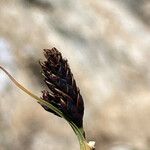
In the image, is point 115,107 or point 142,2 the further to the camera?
point 142,2

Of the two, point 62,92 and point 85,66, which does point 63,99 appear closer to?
point 62,92

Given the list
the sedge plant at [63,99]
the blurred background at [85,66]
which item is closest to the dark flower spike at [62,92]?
the sedge plant at [63,99]

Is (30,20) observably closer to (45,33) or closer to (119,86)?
(45,33)

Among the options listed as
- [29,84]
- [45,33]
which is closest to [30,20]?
[45,33]

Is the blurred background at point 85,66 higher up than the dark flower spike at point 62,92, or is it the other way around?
the blurred background at point 85,66

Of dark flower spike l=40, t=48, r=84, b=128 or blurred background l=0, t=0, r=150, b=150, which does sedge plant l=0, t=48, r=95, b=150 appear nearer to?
dark flower spike l=40, t=48, r=84, b=128

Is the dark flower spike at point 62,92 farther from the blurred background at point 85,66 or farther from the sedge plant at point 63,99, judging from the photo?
the blurred background at point 85,66
